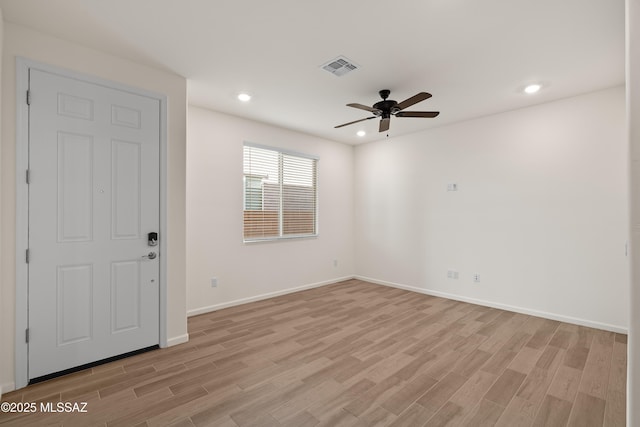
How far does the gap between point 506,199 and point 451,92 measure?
5.90ft

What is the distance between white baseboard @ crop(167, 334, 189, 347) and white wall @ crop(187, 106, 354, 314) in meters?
0.88

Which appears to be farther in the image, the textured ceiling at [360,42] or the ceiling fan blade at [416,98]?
the ceiling fan blade at [416,98]

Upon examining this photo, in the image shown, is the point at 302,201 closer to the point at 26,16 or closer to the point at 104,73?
the point at 104,73

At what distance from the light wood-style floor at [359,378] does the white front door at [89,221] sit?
32 cm

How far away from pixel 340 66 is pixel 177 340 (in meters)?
3.33

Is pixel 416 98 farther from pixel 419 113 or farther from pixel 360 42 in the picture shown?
pixel 360 42

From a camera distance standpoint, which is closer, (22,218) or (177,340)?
(22,218)

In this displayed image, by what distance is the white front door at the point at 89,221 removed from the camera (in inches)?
96.3

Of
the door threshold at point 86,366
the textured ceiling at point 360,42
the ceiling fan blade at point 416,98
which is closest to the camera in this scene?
the textured ceiling at point 360,42

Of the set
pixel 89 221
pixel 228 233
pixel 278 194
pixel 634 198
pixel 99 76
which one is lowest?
pixel 228 233

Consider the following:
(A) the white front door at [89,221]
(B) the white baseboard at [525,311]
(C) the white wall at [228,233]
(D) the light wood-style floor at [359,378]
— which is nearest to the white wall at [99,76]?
(A) the white front door at [89,221]

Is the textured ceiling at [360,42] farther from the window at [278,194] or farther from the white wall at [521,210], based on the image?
the window at [278,194]

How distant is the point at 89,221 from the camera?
267cm

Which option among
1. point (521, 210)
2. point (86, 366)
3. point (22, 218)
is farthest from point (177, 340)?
point (521, 210)
